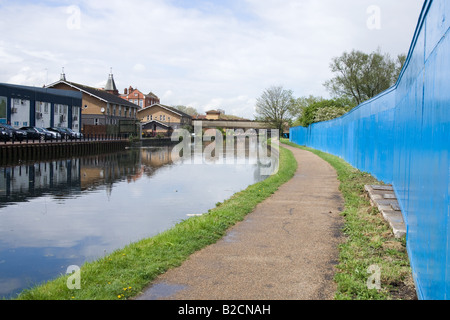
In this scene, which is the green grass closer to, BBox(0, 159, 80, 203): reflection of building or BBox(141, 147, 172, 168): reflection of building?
BBox(0, 159, 80, 203): reflection of building

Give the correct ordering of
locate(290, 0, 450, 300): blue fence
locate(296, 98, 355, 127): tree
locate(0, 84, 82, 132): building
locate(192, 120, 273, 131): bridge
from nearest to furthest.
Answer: locate(290, 0, 450, 300): blue fence, locate(0, 84, 82, 132): building, locate(296, 98, 355, 127): tree, locate(192, 120, 273, 131): bridge

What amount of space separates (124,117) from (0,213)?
230 feet

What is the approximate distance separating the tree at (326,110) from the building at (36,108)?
3171cm

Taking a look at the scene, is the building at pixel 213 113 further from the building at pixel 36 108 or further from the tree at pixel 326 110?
the tree at pixel 326 110

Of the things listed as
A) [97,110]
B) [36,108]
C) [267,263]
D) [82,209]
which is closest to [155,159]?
[36,108]

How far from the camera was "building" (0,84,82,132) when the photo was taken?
143 feet

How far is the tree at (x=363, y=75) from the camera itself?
58.6 m

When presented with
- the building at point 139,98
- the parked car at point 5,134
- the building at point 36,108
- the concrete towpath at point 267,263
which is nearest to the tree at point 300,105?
the building at point 36,108

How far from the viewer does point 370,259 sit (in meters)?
6.12

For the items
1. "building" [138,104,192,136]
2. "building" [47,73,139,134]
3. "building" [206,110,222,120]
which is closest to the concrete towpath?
"building" [47,73,139,134]

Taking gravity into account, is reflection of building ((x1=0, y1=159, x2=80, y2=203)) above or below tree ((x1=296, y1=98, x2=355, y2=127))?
below

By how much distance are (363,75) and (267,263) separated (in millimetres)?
58445

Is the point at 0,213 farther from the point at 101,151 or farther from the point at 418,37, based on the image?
the point at 101,151

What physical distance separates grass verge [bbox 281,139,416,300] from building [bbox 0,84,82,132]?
41907mm
